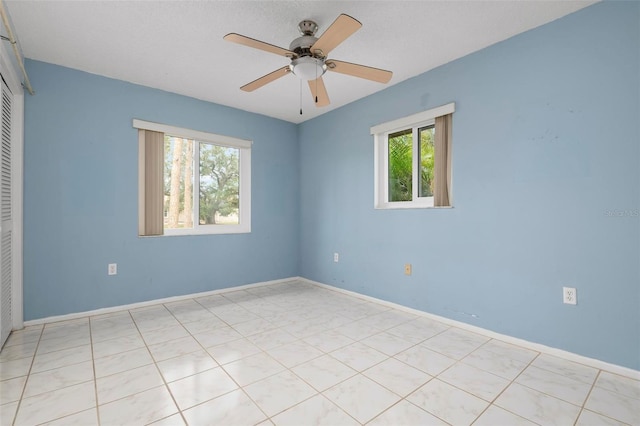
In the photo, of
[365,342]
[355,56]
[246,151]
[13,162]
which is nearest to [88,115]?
[13,162]

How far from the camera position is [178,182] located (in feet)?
11.9

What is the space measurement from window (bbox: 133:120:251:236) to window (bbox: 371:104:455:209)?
1.82 metres

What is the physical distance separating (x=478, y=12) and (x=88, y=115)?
11.4 feet

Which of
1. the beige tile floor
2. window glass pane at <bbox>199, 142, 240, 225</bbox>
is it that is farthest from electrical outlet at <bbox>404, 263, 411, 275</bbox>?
window glass pane at <bbox>199, 142, 240, 225</bbox>

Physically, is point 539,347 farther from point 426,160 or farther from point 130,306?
point 130,306

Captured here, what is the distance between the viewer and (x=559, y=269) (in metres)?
2.13

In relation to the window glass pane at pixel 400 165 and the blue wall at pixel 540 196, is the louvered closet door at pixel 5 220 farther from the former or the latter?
the window glass pane at pixel 400 165

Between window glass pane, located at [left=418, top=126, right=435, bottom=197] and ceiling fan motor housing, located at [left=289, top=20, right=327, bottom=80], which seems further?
window glass pane, located at [left=418, top=126, right=435, bottom=197]

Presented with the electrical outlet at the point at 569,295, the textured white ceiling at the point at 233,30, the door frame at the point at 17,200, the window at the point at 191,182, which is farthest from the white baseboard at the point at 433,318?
the textured white ceiling at the point at 233,30

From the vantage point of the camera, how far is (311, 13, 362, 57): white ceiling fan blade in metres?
1.63

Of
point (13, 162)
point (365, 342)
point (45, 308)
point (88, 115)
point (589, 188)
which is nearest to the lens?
point (589, 188)

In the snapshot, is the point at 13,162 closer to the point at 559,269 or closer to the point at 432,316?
the point at 432,316

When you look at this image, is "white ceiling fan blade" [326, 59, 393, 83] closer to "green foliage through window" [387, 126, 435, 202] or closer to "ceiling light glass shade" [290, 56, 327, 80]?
"ceiling light glass shade" [290, 56, 327, 80]

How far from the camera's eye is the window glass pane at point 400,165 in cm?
326
